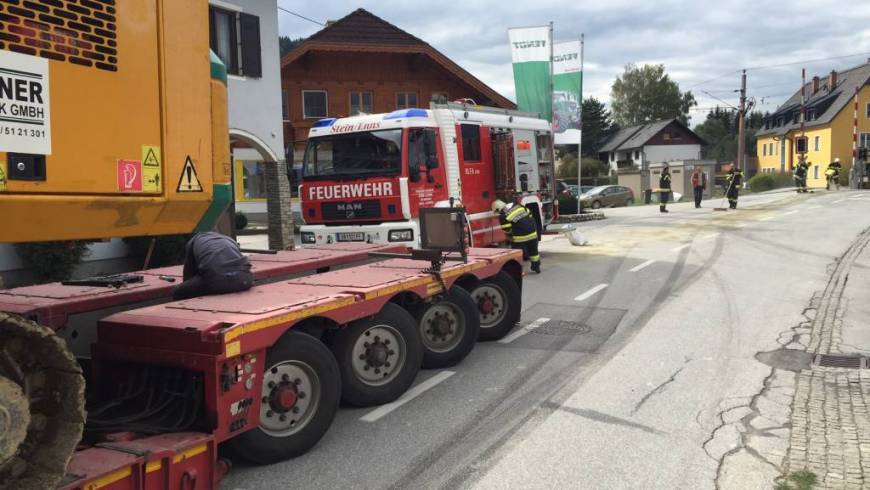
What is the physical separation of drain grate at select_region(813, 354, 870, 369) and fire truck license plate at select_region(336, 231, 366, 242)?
6.25 meters

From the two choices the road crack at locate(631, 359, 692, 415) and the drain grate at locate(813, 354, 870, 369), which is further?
the drain grate at locate(813, 354, 870, 369)

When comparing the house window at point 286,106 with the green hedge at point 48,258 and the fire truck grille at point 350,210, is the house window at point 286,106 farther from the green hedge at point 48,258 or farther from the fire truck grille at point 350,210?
the fire truck grille at point 350,210

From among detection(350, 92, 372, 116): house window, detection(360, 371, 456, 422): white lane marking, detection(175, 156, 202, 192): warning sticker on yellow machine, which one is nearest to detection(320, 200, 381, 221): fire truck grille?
detection(360, 371, 456, 422): white lane marking

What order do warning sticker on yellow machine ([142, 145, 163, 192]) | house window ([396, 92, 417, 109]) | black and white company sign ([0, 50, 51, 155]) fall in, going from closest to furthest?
1. black and white company sign ([0, 50, 51, 155])
2. warning sticker on yellow machine ([142, 145, 163, 192])
3. house window ([396, 92, 417, 109])

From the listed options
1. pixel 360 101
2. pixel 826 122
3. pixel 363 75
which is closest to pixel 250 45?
pixel 360 101

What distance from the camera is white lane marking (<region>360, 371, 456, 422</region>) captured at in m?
5.23

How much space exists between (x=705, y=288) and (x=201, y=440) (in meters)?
8.62

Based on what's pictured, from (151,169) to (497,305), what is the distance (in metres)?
4.86

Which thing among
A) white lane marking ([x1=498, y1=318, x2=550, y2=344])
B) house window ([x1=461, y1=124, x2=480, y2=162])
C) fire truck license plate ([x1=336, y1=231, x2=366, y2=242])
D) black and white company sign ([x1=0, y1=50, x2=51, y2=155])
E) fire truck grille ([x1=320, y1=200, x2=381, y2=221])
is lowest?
white lane marking ([x1=498, y1=318, x2=550, y2=344])

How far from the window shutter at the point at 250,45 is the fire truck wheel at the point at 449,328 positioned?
33.7 ft

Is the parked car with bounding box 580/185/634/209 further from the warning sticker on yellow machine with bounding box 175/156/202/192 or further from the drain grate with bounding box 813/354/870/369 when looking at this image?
the warning sticker on yellow machine with bounding box 175/156/202/192

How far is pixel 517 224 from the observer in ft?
37.3

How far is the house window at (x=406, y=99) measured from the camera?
29.8 m

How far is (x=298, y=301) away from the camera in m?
4.62
